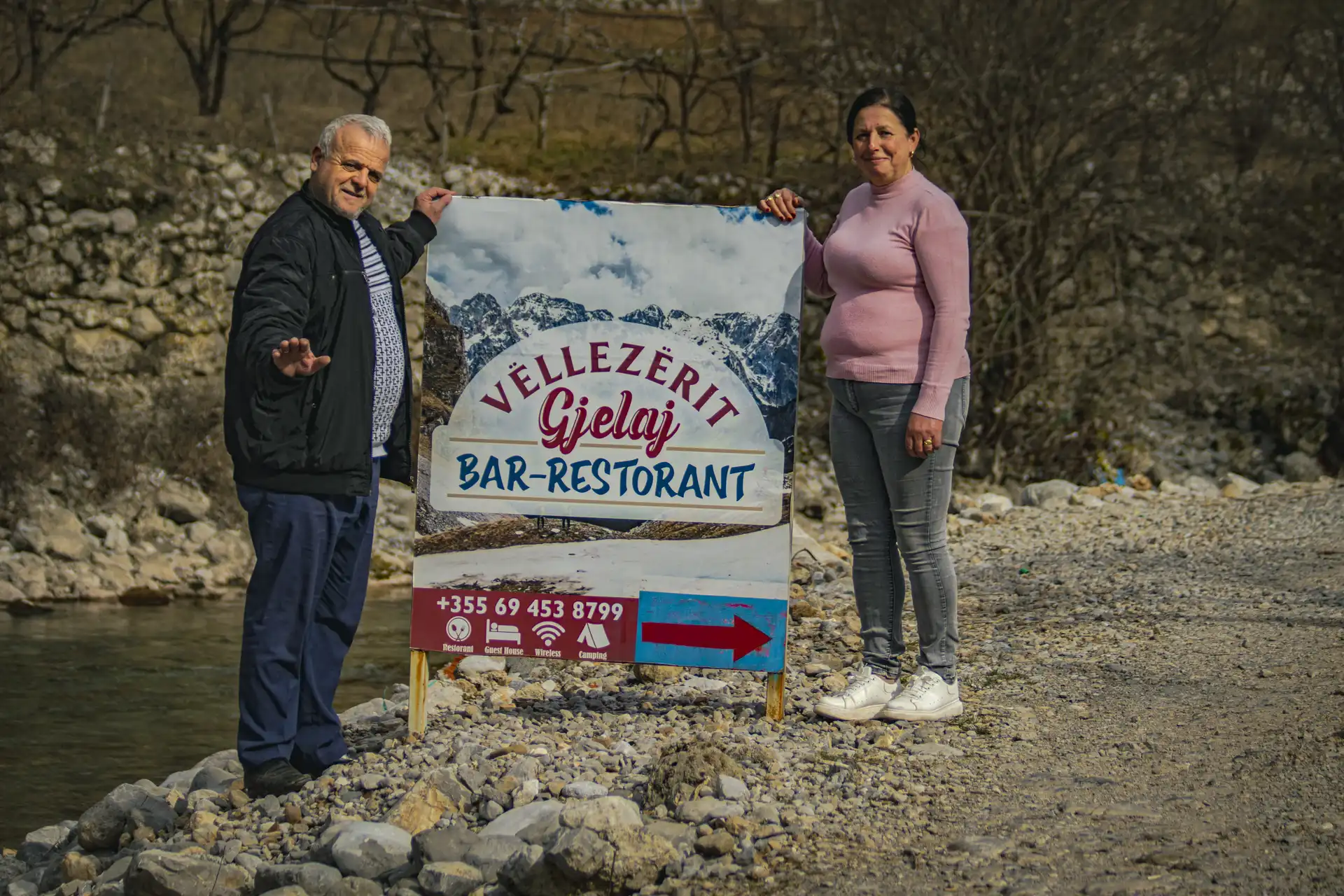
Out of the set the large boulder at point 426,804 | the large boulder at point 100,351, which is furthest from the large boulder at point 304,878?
the large boulder at point 100,351

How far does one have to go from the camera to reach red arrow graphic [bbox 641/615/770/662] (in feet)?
14.7

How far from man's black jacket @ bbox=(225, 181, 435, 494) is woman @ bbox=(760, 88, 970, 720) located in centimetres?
127

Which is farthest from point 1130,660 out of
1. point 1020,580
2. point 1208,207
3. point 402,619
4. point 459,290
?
point 1208,207

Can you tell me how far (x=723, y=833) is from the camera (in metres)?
3.50

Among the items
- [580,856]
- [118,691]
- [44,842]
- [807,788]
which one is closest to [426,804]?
[580,856]

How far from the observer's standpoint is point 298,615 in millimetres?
4102

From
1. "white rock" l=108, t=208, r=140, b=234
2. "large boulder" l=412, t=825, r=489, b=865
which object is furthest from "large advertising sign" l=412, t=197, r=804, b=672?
"white rock" l=108, t=208, r=140, b=234

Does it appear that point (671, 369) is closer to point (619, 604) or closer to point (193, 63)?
point (619, 604)

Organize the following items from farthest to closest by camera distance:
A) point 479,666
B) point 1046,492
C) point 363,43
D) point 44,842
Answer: point 363,43 < point 1046,492 < point 479,666 < point 44,842

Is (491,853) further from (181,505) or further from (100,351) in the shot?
(100,351)

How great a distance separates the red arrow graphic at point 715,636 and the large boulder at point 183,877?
137 cm

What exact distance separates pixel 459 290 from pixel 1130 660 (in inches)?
112

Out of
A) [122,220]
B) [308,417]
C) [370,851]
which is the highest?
[122,220]

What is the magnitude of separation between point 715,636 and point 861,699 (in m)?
0.49
